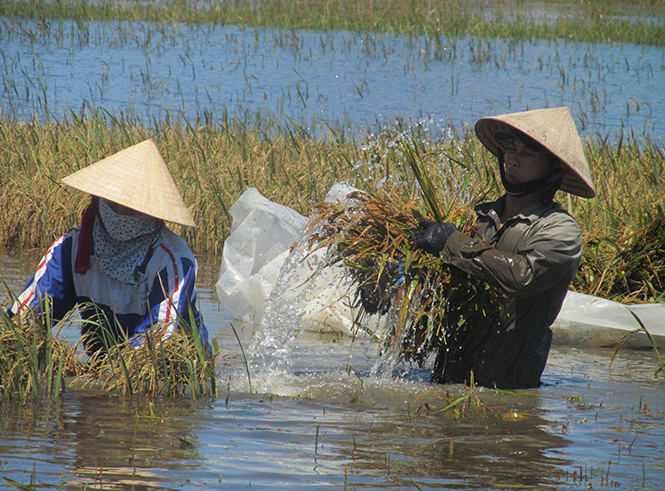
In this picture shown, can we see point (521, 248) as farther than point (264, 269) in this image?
No

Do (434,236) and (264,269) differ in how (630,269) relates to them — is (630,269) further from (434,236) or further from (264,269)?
(434,236)


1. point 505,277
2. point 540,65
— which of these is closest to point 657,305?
point 505,277

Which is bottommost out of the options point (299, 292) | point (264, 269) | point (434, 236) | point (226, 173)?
point (299, 292)

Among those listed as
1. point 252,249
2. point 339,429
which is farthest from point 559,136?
point 252,249

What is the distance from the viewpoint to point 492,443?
3.28 m

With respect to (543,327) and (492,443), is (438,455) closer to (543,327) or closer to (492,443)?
(492,443)

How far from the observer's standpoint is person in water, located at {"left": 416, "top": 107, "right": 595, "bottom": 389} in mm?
3609

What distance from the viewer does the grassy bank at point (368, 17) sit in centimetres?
2114

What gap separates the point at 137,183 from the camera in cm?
356

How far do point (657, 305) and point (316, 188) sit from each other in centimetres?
342

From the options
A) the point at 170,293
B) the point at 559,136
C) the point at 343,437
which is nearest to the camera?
the point at 343,437

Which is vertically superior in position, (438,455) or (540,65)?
(540,65)

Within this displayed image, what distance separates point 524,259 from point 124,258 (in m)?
1.69

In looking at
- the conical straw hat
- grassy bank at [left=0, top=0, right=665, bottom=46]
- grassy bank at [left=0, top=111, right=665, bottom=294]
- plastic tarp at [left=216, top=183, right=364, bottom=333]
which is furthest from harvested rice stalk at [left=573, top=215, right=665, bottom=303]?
grassy bank at [left=0, top=0, right=665, bottom=46]
